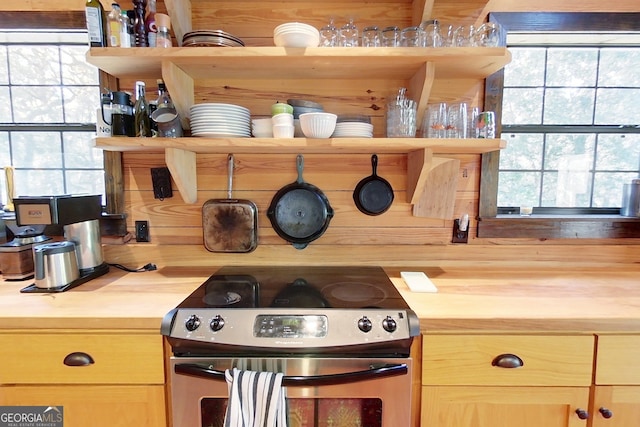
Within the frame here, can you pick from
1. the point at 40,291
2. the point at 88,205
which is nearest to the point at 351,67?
the point at 88,205

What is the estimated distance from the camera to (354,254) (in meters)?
1.61

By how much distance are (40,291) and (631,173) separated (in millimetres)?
2744

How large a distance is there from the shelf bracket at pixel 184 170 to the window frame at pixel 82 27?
33cm

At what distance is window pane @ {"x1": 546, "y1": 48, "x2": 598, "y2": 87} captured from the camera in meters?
1.66

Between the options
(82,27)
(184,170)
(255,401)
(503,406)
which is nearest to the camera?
(255,401)

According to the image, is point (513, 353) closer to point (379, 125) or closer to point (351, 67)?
point (379, 125)

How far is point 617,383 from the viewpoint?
40.9 inches

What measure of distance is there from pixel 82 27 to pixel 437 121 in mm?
1687

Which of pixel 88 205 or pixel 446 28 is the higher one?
pixel 446 28

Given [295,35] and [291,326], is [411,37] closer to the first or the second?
[295,35]

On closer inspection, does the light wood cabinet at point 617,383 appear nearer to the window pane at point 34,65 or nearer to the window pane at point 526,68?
the window pane at point 526,68

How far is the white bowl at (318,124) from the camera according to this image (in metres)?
1.22

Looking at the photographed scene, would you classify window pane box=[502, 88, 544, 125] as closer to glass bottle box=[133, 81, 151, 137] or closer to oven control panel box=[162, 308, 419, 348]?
oven control panel box=[162, 308, 419, 348]

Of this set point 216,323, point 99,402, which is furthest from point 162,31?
point 99,402
